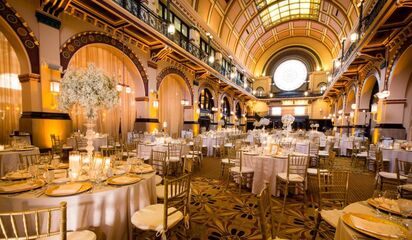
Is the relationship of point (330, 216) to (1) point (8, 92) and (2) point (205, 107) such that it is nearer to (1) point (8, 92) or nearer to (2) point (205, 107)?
(1) point (8, 92)

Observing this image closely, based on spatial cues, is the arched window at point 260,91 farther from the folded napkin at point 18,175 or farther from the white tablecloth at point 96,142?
the folded napkin at point 18,175

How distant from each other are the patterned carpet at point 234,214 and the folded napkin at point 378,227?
60.5 inches

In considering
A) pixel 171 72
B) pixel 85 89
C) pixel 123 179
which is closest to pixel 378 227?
pixel 123 179

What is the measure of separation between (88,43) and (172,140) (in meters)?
4.45

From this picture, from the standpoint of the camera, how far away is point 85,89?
222 cm

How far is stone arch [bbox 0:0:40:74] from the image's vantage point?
15.4ft

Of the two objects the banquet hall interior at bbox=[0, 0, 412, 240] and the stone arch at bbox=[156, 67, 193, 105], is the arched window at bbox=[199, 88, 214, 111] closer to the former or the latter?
the banquet hall interior at bbox=[0, 0, 412, 240]

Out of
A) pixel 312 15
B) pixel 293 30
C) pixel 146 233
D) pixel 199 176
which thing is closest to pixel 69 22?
pixel 199 176

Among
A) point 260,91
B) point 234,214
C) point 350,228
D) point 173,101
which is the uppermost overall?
point 260,91

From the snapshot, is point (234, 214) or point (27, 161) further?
point (234, 214)

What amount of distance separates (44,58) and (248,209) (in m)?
6.69

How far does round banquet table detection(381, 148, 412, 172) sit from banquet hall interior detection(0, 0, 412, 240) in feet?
0.09

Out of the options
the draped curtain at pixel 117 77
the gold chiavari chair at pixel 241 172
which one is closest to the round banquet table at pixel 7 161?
the draped curtain at pixel 117 77

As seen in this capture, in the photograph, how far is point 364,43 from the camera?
7402mm
